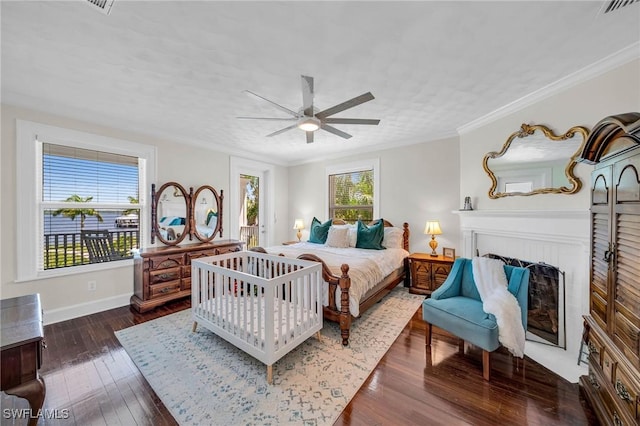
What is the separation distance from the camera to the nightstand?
3537mm

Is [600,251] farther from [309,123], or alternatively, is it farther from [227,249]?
[227,249]

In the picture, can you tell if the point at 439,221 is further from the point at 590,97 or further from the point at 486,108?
the point at 590,97

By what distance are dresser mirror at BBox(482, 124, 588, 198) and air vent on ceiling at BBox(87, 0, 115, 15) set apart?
3725mm

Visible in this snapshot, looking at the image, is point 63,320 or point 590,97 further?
point 63,320

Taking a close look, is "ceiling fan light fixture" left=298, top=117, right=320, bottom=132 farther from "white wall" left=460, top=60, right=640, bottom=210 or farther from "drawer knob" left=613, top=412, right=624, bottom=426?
"drawer knob" left=613, top=412, right=624, bottom=426

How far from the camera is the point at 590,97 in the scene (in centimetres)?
210

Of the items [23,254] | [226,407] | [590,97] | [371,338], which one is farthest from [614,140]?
[23,254]

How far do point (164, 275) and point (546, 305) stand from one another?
4689mm

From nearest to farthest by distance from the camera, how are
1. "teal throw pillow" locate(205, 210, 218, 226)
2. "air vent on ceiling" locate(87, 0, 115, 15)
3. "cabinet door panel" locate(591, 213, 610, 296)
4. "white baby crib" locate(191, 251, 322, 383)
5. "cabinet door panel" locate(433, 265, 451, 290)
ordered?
"air vent on ceiling" locate(87, 0, 115, 15)
"cabinet door panel" locate(591, 213, 610, 296)
"white baby crib" locate(191, 251, 322, 383)
"cabinet door panel" locate(433, 265, 451, 290)
"teal throw pillow" locate(205, 210, 218, 226)

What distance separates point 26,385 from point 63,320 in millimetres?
2452

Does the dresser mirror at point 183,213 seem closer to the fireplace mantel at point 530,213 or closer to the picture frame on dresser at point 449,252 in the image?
A: the picture frame on dresser at point 449,252

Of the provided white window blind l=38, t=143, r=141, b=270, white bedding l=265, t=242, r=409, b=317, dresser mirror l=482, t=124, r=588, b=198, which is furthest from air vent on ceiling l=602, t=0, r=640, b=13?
white window blind l=38, t=143, r=141, b=270

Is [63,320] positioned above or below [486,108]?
below

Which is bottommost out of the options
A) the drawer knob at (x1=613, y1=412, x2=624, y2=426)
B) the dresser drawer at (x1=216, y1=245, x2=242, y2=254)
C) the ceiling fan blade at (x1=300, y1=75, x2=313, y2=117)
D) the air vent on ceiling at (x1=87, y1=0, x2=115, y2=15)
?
the drawer knob at (x1=613, y1=412, x2=624, y2=426)
